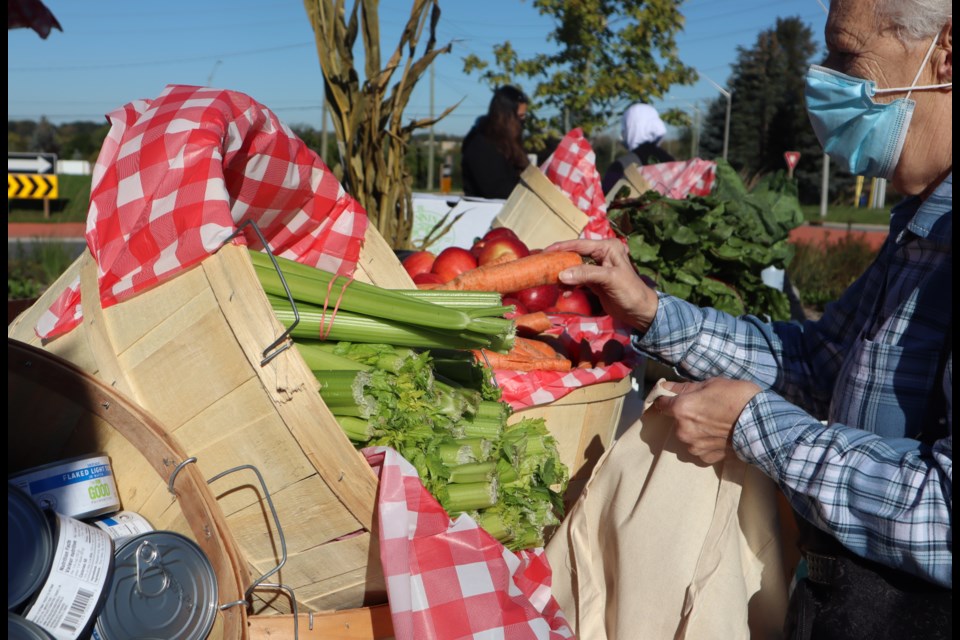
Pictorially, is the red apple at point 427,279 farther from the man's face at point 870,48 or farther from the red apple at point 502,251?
the man's face at point 870,48

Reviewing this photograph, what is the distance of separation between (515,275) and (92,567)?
76.3 inches

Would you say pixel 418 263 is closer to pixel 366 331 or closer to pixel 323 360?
pixel 366 331

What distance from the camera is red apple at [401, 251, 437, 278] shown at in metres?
3.43

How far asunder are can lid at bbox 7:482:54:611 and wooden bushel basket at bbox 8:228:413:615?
1.23 ft

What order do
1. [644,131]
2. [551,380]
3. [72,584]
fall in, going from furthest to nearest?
[644,131] → [551,380] → [72,584]

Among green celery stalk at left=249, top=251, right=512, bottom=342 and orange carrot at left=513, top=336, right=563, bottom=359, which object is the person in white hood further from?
green celery stalk at left=249, top=251, right=512, bottom=342

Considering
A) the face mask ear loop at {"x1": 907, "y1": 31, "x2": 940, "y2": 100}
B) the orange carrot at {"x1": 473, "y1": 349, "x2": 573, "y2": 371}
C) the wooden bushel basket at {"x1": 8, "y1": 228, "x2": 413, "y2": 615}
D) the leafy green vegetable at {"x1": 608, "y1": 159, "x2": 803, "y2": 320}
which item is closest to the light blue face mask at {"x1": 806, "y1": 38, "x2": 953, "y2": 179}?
the face mask ear loop at {"x1": 907, "y1": 31, "x2": 940, "y2": 100}

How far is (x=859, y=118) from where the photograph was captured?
70.9 inches

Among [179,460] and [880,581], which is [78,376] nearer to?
[179,460]

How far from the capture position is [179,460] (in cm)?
149

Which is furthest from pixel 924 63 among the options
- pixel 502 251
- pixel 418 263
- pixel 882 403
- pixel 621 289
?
pixel 418 263

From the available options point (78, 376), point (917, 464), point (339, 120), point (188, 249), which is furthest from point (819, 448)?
point (339, 120)

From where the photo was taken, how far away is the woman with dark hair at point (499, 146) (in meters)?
6.55

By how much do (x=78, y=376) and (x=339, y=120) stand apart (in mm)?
2566
